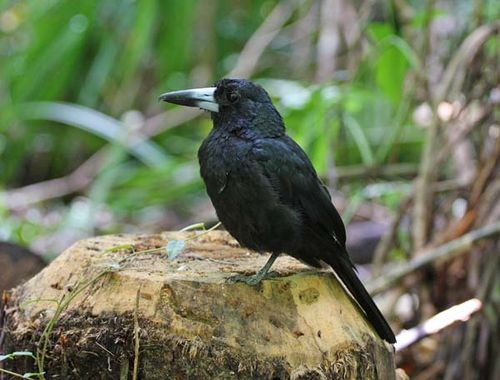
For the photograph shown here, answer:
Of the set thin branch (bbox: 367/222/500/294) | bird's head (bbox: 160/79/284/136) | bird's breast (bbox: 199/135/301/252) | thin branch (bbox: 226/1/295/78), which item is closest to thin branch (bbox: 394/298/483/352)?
thin branch (bbox: 367/222/500/294)

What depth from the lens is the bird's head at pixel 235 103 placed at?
2506 mm

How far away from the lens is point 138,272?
2080mm

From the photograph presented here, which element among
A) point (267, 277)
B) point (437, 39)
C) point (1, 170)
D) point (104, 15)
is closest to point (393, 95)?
point (437, 39)

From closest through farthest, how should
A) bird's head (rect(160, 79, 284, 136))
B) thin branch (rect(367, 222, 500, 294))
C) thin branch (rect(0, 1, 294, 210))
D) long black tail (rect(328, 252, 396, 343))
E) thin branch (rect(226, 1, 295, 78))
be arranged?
1. long black tail (rect(328, 252, 396, 343))
2. bird's head (rect(160, 79, 284, 136))
3. thin branch (rect(367, 222, 500, 294))
4. thin branch (rect(226, 1, 295, 78))
5. thin branch (rect(0, 1, 294, 210))

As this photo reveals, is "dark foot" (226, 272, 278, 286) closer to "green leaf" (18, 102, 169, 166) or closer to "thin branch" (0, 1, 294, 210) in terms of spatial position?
"green leaf" (18, 102, 169, 166)

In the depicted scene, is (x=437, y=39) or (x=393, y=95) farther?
(x=437, y=39)

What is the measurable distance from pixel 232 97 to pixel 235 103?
23 mm

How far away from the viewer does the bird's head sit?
251 cm

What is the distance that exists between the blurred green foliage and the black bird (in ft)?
4.65

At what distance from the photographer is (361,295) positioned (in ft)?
7.52

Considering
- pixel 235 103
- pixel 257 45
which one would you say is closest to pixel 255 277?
pixel 235 103

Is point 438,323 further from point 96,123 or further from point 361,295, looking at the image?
point 96,123

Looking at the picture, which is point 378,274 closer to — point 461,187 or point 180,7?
point 461,187

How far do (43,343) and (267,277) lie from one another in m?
0.62
